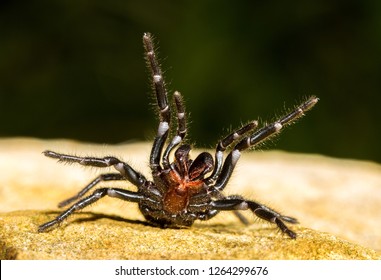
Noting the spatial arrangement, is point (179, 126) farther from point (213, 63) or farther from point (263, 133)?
point (213, 63)

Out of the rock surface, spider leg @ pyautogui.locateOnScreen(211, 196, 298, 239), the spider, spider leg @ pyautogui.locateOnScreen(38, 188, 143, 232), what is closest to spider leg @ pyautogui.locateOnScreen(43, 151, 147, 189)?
the spider

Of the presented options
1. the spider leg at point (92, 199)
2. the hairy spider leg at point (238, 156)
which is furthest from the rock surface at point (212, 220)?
the hairy spider leg at point (238, 156)

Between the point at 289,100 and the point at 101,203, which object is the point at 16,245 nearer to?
the point at 101,203

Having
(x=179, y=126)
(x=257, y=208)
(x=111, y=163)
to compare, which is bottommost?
(x=257, y=208)

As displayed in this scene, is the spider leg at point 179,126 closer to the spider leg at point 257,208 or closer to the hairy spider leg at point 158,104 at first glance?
the hairy spider leg at point 158,104

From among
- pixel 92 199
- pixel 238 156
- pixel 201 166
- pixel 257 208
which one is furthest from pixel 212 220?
pixel 92 199

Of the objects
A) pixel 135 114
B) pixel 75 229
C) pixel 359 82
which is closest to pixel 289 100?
pixel 359 82

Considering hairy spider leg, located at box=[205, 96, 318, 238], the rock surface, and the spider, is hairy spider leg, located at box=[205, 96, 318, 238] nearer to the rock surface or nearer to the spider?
the spider
